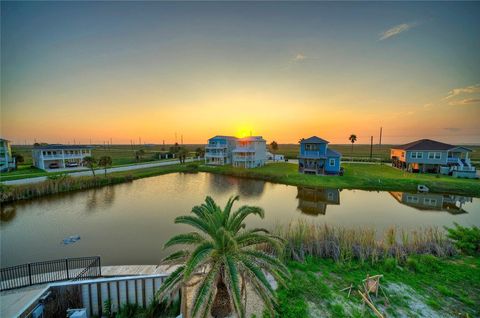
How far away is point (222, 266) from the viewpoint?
20.6 feet

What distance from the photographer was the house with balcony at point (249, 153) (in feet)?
143

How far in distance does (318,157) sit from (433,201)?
49.3ft

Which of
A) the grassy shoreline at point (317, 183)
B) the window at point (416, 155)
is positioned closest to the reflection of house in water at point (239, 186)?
the grassy shoreline at point (317, 183)

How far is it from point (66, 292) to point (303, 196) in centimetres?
2207

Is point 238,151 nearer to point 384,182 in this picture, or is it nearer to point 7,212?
point 384,182

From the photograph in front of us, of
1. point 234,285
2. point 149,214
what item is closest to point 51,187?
point 149,214

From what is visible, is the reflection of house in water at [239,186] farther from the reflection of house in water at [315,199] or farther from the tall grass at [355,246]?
the tall grass at [355,246]

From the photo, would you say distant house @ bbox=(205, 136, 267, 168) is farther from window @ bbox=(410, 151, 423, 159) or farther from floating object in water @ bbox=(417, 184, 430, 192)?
window @ bbox=(410, 151, 423, 159)

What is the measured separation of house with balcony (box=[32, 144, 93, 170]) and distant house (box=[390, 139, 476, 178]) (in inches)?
2611

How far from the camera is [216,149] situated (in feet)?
161

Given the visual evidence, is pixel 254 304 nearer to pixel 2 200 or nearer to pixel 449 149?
pixel 2 200

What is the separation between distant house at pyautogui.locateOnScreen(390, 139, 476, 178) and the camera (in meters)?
32.4

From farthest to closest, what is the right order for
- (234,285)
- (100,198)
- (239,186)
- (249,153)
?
(249,153), (239,186), (100,198), (234,285)

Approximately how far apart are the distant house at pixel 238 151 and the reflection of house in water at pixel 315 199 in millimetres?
17461
